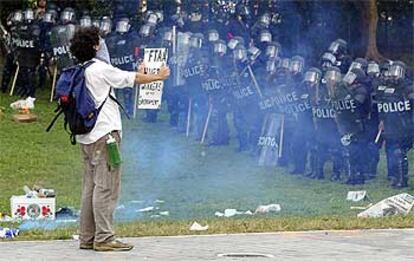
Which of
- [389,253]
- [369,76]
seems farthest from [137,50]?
[389,253]

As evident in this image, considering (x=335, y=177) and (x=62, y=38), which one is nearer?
(x=335, y=177)

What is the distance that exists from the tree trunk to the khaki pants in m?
15.1

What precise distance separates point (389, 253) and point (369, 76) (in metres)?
6.72

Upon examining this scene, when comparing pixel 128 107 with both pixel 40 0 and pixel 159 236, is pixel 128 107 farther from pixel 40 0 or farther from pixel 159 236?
pixel 159 236

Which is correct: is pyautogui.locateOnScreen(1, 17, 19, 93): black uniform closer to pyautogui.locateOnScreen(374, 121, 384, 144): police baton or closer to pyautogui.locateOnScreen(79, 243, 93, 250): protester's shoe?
pyautogui.locateOnScreen(374, 121, 384, 144): police baton

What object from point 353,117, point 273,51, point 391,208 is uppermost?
point 273,51

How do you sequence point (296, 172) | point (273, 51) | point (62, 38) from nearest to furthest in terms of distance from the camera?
point (296, 172) → point (273, 51) → point (62, 38)

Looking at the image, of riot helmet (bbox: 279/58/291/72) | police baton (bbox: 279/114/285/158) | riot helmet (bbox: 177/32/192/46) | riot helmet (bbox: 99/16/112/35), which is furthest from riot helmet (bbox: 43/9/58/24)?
police baton (bbox: 279/114/285/158)

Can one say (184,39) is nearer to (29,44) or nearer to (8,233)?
(29,44)

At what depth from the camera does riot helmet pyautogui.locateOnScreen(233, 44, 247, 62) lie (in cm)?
1786

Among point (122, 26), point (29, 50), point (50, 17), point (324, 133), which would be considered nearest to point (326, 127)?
point (324, 133)

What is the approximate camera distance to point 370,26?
84.2 feet

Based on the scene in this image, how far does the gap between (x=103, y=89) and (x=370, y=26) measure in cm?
1741

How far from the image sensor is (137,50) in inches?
788
